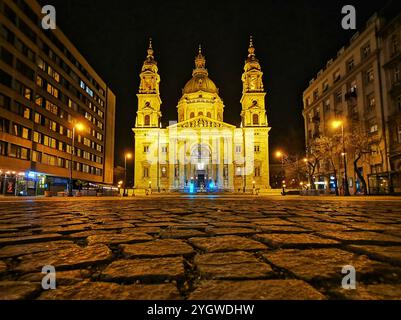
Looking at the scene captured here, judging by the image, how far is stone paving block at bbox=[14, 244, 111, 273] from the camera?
2037 millimetres

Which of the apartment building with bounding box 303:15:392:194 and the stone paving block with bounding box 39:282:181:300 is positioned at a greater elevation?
the apartment building with bounding box 303:15:392:194

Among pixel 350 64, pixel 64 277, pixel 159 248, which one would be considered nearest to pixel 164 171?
pixel 350 64

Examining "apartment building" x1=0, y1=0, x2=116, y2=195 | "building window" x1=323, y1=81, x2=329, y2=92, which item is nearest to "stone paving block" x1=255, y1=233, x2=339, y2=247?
"apartment building" x1=0, y1=0, x2=116, y2=195

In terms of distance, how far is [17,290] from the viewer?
1.51 metres

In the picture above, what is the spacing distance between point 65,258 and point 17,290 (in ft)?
2.48

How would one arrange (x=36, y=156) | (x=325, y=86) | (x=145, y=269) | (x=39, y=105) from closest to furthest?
(x=145, y=269), (x=36, y=156), (x=39, y=105), (x=325, y=86)

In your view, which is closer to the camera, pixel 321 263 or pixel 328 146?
pixel 321 263

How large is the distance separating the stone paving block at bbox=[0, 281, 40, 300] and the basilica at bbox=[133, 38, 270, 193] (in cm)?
5532

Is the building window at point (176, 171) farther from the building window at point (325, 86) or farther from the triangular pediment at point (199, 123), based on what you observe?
the building window at point (325, 86)

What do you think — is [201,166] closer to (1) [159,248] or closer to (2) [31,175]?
(2) [31,175]

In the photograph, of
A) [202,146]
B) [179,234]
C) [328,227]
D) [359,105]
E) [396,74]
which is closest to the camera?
[179,234]

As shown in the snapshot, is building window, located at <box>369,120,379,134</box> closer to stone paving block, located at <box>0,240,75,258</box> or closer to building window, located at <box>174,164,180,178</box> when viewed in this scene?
stone paving block, located at <box>0,240,75,258</box>
